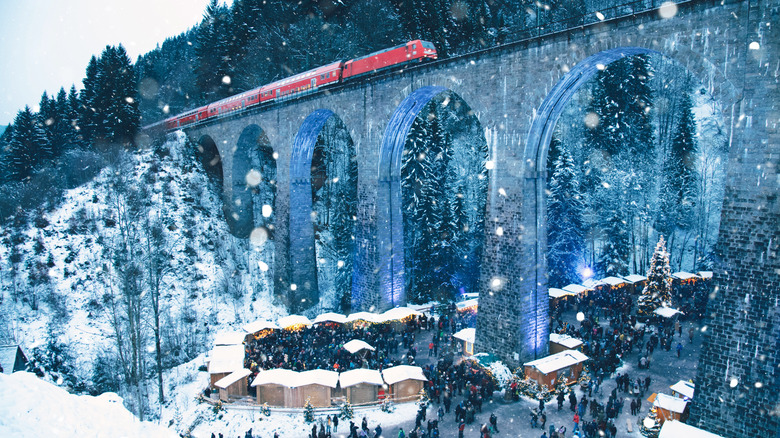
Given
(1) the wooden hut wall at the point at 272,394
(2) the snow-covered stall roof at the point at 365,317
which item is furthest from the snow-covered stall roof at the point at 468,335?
(1) the wooden hut wall at the point at 272,394

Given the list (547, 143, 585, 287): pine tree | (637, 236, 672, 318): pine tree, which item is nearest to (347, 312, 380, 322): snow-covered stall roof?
(637, 236, 672, 318): pine tree

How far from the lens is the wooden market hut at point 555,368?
15336 mm

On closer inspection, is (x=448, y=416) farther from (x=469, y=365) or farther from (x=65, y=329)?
(x=65, y=329)

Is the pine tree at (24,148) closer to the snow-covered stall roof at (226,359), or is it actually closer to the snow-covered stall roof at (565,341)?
the snow-covered stall roof at (226,359)

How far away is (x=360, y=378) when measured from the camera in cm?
1562

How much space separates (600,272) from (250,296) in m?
25.9

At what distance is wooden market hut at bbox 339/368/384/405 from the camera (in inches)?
611

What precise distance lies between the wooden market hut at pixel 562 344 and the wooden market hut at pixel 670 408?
395 centimetres

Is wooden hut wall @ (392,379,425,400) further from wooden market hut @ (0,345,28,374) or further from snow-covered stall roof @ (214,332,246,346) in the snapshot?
wooden market hut @ (0,345,28,374)

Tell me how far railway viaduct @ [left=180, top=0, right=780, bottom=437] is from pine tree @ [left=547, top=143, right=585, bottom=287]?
13.9 metres

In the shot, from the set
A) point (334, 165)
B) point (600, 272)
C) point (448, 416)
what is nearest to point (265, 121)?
point (334, 165)

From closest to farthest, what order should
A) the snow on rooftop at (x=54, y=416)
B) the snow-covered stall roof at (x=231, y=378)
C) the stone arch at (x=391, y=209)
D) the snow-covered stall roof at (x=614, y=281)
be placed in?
the snow on rooftop at (x=54, y=416) → the snow-covered stall roof at (x=231, y=378) → the stone arch at (x=391, y=209) → the snow-covered stall roof at (x=614, y=281)

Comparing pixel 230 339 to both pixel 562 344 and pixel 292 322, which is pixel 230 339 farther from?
pixel 562 344

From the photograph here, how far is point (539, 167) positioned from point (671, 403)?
8.55 meters
